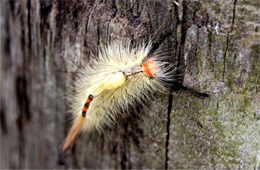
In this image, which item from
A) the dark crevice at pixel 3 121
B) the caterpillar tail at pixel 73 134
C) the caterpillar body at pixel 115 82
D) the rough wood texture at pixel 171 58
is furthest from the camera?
the dark crevice at pixel 3 121

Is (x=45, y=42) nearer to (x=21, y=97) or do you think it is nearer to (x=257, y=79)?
(x=21, y=97)

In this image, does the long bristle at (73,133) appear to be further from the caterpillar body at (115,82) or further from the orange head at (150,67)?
the orange head at (150,67)

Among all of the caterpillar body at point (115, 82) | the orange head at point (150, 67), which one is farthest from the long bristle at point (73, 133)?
the orange head at point (150, 67)

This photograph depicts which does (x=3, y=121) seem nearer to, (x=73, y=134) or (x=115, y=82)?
(x=73, y=134)

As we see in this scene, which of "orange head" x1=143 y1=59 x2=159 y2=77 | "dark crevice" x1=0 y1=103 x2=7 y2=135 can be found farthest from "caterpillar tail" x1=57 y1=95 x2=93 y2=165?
"dark crevice" x1=0 y1=103 x2=7 y2=135

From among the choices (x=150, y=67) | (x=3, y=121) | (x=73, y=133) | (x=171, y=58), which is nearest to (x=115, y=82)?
(x=150, y=67)

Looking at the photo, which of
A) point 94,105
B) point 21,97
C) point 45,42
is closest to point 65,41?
point 45,42
